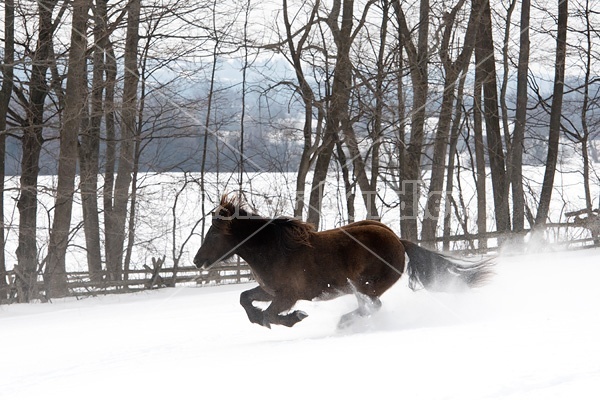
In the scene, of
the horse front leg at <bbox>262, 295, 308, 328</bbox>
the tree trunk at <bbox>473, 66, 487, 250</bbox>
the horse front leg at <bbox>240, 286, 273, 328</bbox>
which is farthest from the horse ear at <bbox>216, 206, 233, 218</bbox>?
the tree trunk at <bbox>473, 66, 487, 250</bbox>

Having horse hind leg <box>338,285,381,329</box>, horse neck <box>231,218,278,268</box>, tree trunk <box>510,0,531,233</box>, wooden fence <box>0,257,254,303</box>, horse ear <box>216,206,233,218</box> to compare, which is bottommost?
wooden fence <box>0,257,254,303</box>

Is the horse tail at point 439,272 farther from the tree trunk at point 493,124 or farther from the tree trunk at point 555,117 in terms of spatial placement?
the tree trunk at point 493,124

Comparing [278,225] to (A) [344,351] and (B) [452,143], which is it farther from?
(B) [452,143]

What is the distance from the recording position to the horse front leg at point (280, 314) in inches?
280

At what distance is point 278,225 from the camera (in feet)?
24.6

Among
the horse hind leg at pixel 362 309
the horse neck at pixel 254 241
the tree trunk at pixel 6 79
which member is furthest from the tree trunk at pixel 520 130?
the horse neck at pixel 254 241

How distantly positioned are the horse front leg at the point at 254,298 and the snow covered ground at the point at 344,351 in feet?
0.75

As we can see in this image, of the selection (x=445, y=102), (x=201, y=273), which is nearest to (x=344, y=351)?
(x=201, y=273)

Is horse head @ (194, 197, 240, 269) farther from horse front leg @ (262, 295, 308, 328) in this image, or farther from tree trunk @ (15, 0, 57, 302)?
tree trunk @ (15, 0, 57, 302)

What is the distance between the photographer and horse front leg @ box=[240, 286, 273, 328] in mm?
7215

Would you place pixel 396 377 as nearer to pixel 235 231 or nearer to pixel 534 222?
pixel 235 231

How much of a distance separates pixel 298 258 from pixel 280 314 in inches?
24.8

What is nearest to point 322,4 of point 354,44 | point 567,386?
point 354,44

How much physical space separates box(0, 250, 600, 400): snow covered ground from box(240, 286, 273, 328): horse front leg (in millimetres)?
229
